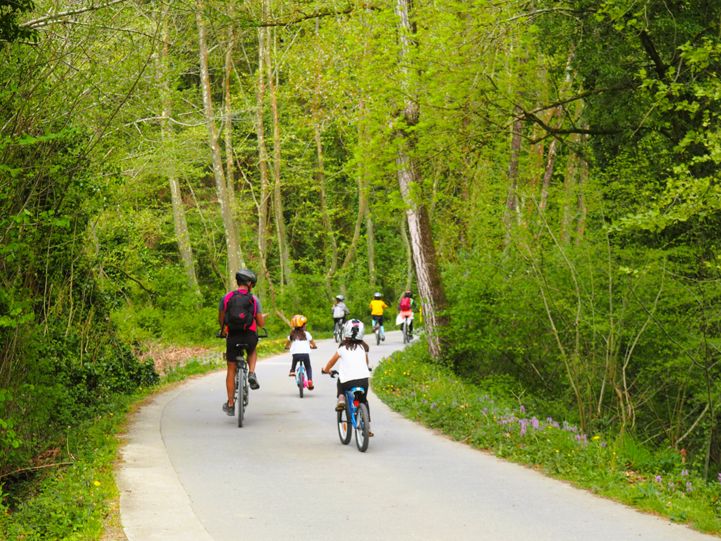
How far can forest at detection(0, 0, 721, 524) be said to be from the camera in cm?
1151

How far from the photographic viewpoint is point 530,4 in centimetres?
1730

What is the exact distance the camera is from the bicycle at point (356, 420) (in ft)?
38.9

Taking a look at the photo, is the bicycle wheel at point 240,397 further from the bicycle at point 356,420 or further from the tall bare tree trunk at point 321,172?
the tall bare tree trunk at point 321,172

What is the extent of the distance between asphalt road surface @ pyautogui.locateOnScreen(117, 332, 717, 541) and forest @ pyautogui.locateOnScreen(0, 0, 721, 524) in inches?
64.7

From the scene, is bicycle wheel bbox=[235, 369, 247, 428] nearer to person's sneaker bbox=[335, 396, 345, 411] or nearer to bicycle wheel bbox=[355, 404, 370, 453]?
person's sneaker bbox=[335, 396, 345, 411]

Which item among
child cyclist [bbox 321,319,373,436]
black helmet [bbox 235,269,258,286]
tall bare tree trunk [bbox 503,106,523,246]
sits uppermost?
tall bare tree trunk [bbox 503,106,523,246]

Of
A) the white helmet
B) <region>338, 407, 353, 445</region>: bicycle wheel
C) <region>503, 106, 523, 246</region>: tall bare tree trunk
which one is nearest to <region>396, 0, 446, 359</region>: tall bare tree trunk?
<region>503, 106, 523, 246</region>: tall bare tree trunk

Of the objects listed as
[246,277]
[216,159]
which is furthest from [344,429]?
[216,159]

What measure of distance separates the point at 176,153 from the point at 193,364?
5.95 meters

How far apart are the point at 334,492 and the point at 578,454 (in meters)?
2.97

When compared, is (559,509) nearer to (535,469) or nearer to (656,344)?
(535,469)

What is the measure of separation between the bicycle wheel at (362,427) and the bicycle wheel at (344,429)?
30 cm

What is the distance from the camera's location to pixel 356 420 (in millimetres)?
12180

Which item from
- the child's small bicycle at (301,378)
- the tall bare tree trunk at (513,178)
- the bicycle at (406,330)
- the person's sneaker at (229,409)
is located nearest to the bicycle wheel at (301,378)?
the child's small bicycle at (301,378)
